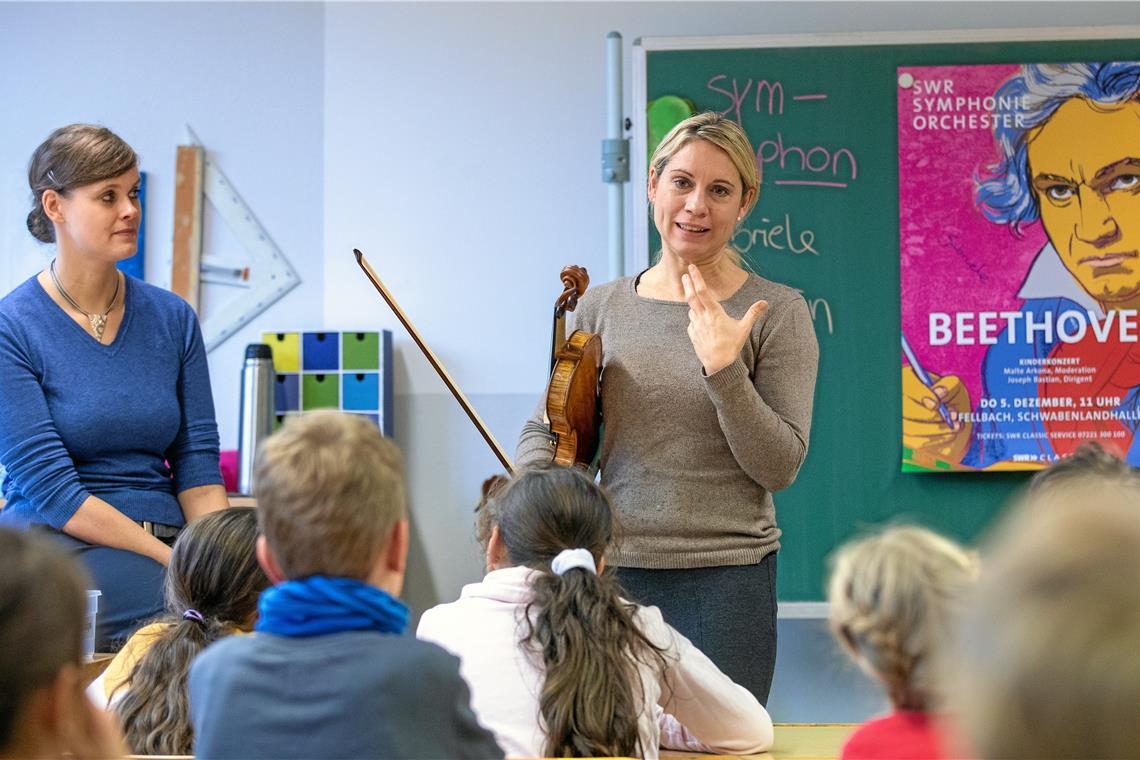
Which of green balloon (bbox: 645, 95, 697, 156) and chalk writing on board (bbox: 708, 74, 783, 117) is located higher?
chalk writing on board (bbox: 708, 74, 783, 117)

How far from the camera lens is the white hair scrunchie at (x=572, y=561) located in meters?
1.77

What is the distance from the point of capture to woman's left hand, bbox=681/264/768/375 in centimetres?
203

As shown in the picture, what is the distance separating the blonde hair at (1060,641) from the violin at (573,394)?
1.52m

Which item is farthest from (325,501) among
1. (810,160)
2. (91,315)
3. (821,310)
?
(810,160)

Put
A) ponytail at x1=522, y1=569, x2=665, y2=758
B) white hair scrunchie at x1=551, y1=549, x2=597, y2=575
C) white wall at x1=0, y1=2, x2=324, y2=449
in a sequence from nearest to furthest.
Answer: ponytail at x1=522, y1=569, x2=665, y2=758
white hair scrunchie at x1=551, y1=549, x2=597, y2=575
white wall at x1=0, y1=2, x2=324, y2=449

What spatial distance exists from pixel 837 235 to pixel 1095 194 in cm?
75

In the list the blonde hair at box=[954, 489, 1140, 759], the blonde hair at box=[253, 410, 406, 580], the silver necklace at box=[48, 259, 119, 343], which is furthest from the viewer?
the silver necklace at box=[48, 259, 119, 343]

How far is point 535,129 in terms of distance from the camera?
4.25 meters

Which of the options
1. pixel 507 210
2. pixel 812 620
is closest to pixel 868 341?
pixel 812 620

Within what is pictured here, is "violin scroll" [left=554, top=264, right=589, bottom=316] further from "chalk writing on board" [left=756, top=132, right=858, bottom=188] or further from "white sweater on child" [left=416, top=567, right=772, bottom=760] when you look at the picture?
"chalk writing on board" [left=756, top=132, right=858, bottom=188]

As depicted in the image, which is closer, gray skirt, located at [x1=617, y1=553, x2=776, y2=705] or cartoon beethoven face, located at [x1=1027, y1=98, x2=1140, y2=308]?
gray skirt, located at [x1=617, y1=553, x2=776, y2=705]

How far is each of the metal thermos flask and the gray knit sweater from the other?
1.96 meters

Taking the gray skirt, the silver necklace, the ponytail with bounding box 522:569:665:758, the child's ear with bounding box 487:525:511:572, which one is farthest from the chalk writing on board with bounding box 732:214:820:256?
the ponytail with bounding box 522:569:665:758

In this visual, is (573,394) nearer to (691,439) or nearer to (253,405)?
(691,439)
